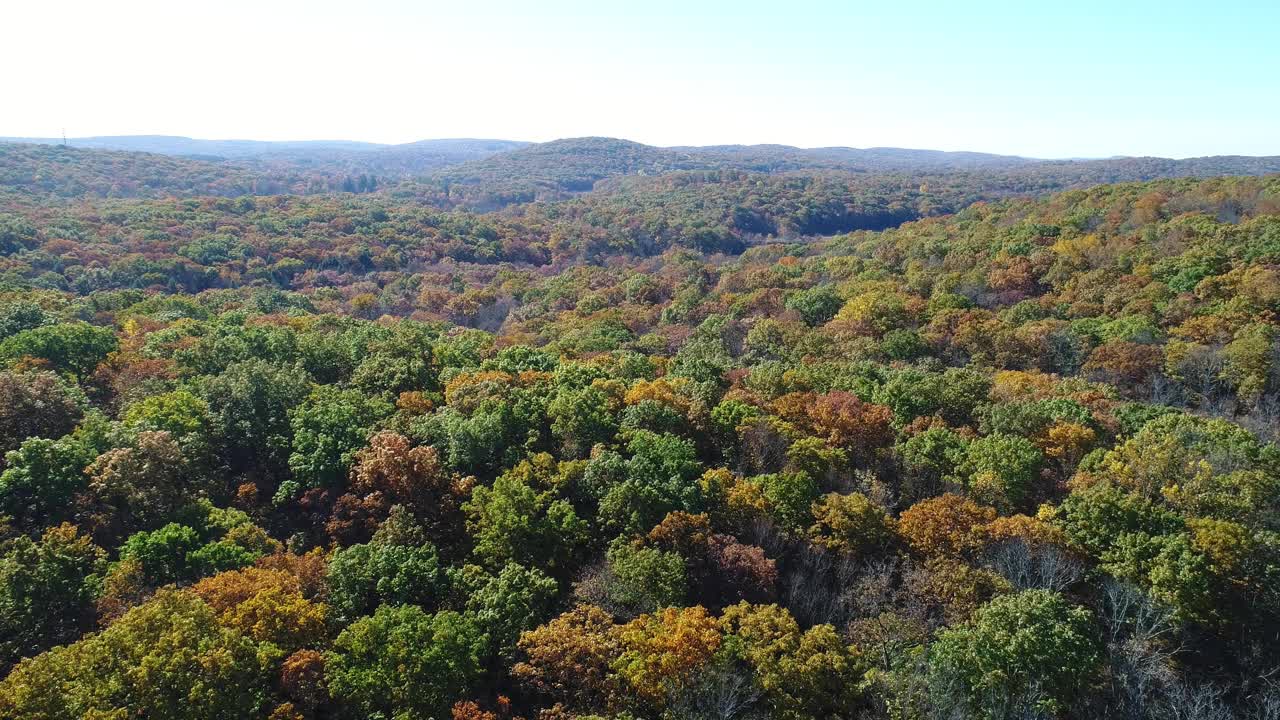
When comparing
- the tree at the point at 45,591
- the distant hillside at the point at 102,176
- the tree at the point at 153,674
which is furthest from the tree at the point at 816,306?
the distant hillside at the point at 102,176

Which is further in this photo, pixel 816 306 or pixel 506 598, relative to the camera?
pixel 816 306

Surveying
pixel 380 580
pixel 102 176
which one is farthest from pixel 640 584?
pixel 102 176

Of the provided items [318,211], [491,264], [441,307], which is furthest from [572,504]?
[318,211]

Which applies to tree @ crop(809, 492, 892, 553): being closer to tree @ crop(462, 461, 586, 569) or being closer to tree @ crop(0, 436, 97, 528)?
tree @ crop(462, 461, 586, 569)

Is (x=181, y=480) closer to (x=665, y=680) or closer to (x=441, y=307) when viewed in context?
(x=665, y=680)

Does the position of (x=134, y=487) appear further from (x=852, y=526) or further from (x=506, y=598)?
(x=852, y=526)
